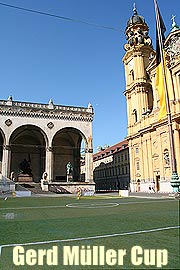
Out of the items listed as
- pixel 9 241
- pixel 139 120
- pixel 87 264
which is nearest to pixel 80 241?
pixel 87 264

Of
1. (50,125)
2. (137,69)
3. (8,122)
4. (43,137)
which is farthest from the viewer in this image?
(43,137)

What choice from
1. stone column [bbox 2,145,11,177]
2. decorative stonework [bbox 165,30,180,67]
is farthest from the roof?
stone column [bbox 2,145,11,177]

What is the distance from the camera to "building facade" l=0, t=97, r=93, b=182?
47.9 meters

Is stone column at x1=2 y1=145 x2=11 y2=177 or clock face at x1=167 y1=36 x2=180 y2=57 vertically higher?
clock face at x1=167 y1=36 x2=180 y2=57

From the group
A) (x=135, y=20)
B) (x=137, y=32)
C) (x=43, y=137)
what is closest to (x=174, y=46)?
(x=137, y=32)

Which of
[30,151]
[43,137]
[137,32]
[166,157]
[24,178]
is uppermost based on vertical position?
[137,32]

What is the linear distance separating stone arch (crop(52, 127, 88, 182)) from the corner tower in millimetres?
14215

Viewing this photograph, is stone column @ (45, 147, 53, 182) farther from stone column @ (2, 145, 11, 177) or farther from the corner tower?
the corner tower

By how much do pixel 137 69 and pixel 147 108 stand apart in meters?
9.00

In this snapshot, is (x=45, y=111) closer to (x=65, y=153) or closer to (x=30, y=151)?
(x=30, y=151)

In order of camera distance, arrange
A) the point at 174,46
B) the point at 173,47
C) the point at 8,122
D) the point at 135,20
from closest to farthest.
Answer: the point at 174,46 → the point at 173,47 → the point at 8,122 → the point at 135,20

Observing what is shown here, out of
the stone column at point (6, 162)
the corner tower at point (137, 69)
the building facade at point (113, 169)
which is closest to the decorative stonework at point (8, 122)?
the stone column at point (6, 162)

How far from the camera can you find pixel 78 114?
53125 millimetres

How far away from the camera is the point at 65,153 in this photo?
6006cm
